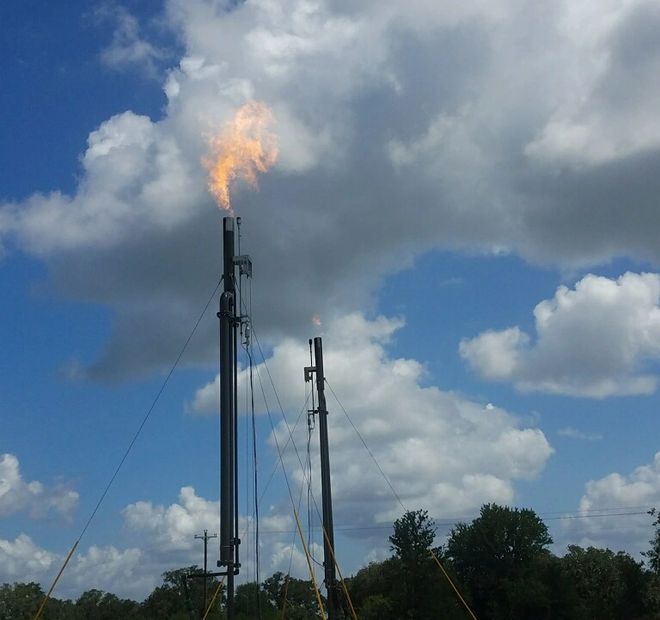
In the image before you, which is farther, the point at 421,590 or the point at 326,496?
the point at 421,590

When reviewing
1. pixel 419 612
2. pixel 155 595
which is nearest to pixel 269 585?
pixel 155 595

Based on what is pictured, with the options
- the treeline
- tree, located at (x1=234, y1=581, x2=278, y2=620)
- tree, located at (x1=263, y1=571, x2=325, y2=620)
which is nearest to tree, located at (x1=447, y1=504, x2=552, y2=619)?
the treeline

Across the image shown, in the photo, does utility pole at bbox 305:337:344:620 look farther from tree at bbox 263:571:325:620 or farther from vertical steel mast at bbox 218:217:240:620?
tree at bbox 263:571:325:620

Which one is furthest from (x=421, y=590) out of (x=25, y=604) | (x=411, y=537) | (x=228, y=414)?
(x=25, y=604)

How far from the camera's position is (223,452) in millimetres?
26891

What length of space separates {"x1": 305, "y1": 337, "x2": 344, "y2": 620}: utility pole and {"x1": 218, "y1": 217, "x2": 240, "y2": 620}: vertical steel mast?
12669 millimetres

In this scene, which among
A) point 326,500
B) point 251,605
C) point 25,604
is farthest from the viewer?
point 25,604

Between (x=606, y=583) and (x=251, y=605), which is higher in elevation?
(x=606, y=583)

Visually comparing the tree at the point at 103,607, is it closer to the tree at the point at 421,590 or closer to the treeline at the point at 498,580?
the treeline at the point at 498,580

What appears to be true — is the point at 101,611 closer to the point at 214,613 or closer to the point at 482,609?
the point at 214,613

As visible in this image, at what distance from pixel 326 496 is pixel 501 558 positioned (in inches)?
1973

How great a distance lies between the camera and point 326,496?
3944cm

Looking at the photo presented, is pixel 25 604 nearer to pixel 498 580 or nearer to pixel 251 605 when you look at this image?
pixel 498 580

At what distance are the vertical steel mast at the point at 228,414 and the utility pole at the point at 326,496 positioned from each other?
41.6ft
